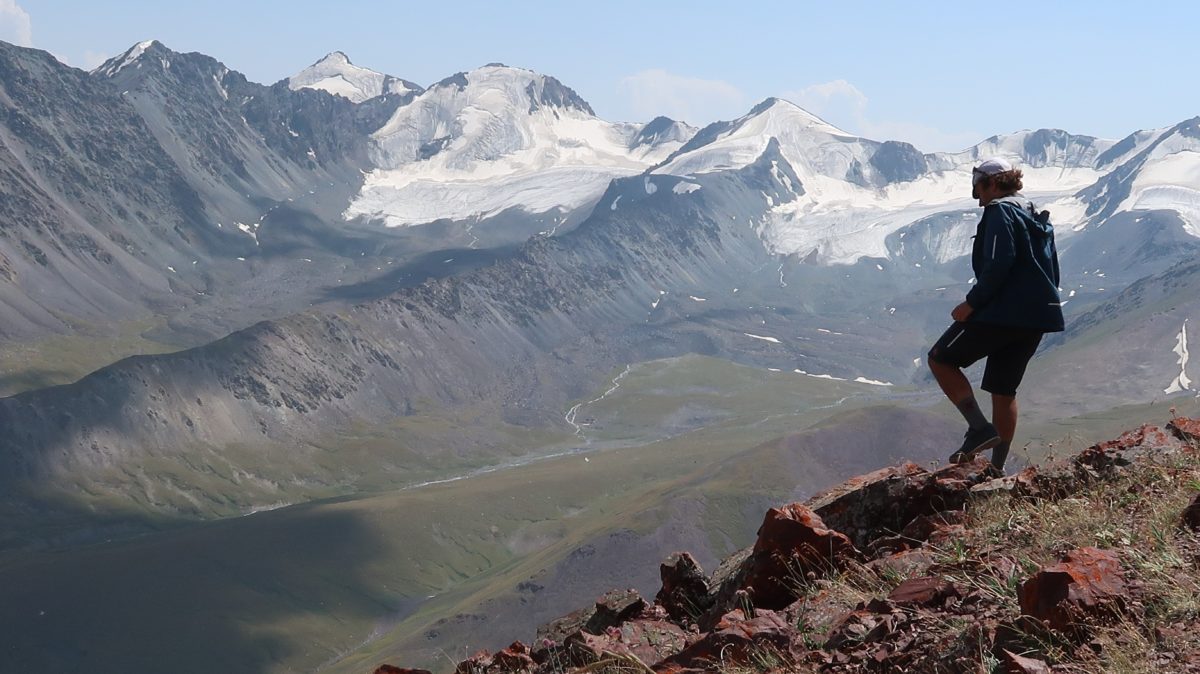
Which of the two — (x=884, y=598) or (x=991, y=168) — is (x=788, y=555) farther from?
(x=991, y=168)

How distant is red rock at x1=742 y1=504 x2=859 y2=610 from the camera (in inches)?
480

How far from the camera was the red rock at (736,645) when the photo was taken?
956 centimetres

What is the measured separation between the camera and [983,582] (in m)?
9.55

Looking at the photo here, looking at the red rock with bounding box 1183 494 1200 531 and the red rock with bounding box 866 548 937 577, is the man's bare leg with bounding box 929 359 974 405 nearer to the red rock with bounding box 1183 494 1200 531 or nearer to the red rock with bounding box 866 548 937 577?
the red rock with bounding box 866 548 937 577

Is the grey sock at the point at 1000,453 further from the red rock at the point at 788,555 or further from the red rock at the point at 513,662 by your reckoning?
the red rock at the point at 513,662

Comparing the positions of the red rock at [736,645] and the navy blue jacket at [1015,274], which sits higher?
the navy blue jacket at [1015,274]

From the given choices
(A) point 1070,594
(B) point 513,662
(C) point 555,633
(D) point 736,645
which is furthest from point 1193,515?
(C) point 555,633

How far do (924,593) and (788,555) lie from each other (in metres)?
2.88

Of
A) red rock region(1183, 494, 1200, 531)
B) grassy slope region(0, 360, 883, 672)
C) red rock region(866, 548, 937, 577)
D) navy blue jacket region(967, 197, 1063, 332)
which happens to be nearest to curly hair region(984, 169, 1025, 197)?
navy blue jacket region(967, 197, 1063, 332)

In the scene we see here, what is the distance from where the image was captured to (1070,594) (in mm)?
8258

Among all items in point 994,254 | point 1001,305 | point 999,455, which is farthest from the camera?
point 999,455

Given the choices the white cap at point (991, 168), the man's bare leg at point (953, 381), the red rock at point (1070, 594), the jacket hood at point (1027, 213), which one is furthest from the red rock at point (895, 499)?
the red rock at point (1070, 594)

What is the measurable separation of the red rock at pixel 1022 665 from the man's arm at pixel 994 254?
6184 millimetres

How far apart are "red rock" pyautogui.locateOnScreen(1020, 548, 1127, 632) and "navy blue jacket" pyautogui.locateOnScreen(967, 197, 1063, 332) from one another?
5.29 meters
